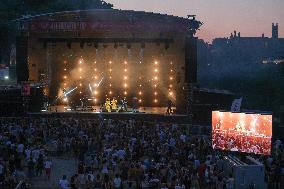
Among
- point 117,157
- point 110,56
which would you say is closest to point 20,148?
point 117,157

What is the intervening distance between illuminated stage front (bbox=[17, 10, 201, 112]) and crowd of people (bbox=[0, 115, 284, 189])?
672 cm

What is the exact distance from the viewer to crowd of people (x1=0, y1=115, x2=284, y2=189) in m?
14.5

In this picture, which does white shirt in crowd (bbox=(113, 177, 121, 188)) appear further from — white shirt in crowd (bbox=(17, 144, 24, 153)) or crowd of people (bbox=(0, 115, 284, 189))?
white shirt in crowd (bbox=(17, 144, 24, 153))

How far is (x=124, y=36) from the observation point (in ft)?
97.5

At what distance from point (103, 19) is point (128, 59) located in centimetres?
605

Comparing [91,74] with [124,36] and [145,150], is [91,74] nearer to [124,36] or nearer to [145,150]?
[124,36]

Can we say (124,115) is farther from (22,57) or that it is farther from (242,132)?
(242,132)

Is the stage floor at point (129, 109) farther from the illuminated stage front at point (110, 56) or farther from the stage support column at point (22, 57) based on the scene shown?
the stage support column at point (22, 57)

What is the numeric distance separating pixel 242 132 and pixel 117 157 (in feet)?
21.7

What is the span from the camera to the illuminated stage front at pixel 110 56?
93.6 feet

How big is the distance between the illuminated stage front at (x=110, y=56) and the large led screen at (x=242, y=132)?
22.8ft

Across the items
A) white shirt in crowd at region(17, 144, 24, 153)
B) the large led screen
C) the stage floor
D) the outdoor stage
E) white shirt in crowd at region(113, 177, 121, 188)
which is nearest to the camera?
white shirt in crowd at region(113, 177, 121, 188)

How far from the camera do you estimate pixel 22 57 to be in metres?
28.4

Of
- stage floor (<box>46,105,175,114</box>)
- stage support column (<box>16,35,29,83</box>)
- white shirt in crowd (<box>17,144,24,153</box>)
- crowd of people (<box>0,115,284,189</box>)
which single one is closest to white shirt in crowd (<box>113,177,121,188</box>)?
crowd of people (<box>0,115,284,189</box>)
